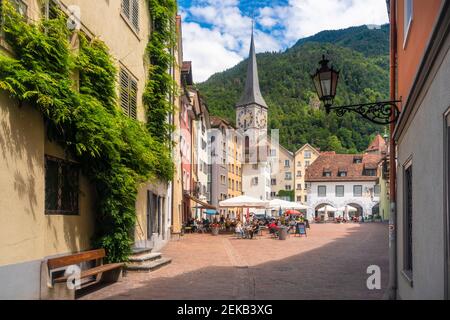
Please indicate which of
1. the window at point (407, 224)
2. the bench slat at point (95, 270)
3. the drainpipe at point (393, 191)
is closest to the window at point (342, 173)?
the drainpipe at point (393, 191)

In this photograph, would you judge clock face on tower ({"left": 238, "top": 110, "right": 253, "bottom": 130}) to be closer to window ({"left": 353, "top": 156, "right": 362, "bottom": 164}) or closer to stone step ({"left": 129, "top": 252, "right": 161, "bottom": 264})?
window ({"left": 353, "top": 156, "right": 362, "bottom": 164})

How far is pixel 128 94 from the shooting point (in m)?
15.4

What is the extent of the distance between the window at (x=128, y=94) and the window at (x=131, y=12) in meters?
1.62

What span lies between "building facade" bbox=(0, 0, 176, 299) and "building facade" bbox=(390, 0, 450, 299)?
605cm

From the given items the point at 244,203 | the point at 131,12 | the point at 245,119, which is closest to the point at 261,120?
the point at 245,119

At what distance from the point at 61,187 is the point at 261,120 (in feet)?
333

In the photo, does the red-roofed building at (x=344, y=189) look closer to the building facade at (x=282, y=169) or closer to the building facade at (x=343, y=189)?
the building facade at (x=343, y=189)

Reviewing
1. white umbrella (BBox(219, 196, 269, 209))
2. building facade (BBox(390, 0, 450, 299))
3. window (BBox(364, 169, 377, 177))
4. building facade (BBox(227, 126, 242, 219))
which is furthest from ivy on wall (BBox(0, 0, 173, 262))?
window (BBox(364, 169, 377, 177))

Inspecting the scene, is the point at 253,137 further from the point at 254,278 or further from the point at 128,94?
the point at 254,278

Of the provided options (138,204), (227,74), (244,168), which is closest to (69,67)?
(138,204)

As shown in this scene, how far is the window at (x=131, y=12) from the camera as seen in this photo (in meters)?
15.2

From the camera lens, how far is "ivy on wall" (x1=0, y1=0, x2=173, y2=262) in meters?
8.41

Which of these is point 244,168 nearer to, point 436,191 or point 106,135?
point 106,135

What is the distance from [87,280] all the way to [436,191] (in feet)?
26.5
